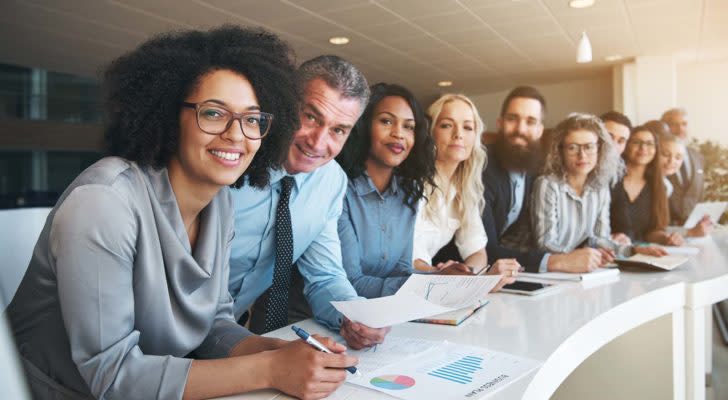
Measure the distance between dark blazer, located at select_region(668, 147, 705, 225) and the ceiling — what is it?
1.85m

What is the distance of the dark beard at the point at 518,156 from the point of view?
109 inches

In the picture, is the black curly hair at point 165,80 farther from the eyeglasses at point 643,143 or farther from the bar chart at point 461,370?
the eyeglasses at point 643,143

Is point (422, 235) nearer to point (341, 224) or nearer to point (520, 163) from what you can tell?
point (341, 224)

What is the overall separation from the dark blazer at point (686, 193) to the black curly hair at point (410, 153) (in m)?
2.72

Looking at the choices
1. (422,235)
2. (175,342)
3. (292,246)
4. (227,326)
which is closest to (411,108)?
(422,235)

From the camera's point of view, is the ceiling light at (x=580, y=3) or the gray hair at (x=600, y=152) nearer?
the gray hair at (x=600, y=152)

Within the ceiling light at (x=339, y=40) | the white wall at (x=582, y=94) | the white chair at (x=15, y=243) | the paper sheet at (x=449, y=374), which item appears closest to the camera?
the paper sheet at (x=449, y=374)

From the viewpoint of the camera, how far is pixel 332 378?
36.7 inches

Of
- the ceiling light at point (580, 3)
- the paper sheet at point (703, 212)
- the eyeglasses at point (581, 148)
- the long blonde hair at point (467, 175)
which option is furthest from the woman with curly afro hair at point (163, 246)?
the ceiling light at point (580, 3)

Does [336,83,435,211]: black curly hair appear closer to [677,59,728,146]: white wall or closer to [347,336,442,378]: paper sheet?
[347,336,442,378]: paper sheet

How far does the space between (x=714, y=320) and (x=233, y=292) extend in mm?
4155

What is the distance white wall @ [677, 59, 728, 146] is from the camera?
6.85 meters

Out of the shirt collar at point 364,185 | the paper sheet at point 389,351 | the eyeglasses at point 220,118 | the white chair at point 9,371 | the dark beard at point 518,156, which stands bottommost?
the paper sheet at point 389,351

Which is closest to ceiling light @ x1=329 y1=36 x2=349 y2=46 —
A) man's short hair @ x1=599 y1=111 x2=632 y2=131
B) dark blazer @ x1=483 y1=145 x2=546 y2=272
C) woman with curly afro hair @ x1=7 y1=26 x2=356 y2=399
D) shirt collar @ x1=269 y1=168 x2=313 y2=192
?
man's short hair @ x1=599 y1=111 x2=632 y2=131
